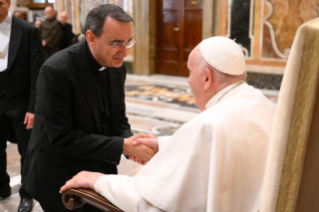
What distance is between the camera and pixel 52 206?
213cm

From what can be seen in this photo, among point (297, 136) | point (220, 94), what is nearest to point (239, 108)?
point (220, 94)

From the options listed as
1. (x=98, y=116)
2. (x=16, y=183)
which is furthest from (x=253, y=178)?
(x=16, y=183)

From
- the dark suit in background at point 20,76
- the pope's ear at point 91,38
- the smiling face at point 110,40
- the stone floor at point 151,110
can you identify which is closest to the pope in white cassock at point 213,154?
the smiling face at point 110,40

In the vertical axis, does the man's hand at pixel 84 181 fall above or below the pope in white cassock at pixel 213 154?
below

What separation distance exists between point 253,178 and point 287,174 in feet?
1.44

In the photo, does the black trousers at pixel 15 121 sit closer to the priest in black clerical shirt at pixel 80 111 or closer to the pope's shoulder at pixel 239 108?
the priest in black clerical shirt at pixel 80 111

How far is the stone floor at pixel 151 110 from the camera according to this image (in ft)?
12.7

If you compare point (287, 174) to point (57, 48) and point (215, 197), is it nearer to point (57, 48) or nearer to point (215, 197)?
point (215, 197)

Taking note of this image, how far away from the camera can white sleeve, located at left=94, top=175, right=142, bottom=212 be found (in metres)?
1.56

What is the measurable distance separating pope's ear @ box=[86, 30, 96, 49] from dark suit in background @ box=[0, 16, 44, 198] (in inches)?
38.2

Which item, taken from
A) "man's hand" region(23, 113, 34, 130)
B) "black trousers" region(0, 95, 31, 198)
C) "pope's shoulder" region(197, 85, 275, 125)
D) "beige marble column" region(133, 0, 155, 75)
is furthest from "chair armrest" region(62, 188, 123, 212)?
"beige marble column" region(133, 0, 155, 75)

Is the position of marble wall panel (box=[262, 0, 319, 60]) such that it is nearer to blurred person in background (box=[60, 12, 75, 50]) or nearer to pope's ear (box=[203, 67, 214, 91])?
blurred person in background (box=[60, 12, 75, 50])

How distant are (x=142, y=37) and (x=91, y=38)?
8481 mm

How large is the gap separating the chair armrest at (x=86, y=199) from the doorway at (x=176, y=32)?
27.9 ft
